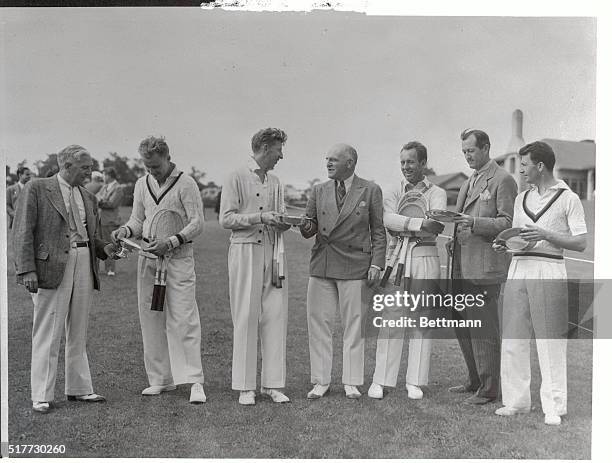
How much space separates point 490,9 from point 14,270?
376cm

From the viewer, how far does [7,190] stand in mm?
4801

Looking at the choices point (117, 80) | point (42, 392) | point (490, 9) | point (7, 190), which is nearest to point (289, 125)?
point (117, 80)

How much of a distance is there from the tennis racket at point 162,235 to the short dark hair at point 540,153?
2370mm

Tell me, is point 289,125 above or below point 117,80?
below

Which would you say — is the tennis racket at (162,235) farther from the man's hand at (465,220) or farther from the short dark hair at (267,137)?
the man's hand at (465,220)

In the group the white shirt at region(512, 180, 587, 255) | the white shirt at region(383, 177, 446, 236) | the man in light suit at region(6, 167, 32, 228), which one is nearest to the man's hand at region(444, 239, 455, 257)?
the white shirt at region(383, 177, 446, 236)

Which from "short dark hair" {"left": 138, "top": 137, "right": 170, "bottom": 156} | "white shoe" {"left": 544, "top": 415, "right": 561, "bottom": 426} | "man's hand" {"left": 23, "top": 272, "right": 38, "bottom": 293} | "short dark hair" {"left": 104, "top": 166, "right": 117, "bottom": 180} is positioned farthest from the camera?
"short dark hair" {"left": 104, "top": 166, "right": 117, "bottom": 180}

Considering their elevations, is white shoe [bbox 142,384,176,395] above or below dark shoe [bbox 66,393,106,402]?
above

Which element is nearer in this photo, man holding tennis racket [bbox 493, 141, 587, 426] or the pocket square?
man holding tennis racket [bbox 493, 141, 587, 426]

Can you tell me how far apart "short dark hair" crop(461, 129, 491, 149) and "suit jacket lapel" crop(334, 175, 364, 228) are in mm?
780

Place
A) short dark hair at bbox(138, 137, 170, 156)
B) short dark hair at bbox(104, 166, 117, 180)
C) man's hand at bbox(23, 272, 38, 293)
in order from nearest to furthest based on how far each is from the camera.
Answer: man's hand at bbox(23, 272, 38, 293)
short dark hair at bbox(138, 137, 170, 156)
short dark hair at bbox(104, 166, 117, 180)

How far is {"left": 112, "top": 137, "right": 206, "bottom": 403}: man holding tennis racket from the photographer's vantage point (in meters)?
4.68

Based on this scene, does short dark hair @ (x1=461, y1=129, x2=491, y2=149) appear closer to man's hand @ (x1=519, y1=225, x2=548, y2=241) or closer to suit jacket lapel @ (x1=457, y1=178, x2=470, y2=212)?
suit jacket lapel @ (x1=457, y1=178, x2=470, y2=212)

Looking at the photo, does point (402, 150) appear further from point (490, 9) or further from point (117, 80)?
point (117, 80)
